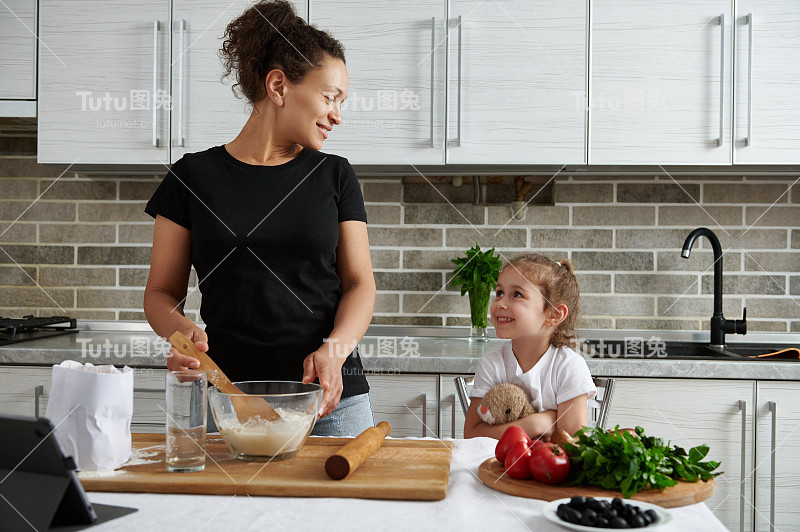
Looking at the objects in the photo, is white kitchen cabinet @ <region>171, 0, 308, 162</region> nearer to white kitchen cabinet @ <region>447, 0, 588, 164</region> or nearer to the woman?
white kitchen cabinet @ <region>447, 0, 588, 164</region>

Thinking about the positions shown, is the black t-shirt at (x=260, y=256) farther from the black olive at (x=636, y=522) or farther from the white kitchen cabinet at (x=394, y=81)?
the white kitchen cabinet at (x=394, y=81)

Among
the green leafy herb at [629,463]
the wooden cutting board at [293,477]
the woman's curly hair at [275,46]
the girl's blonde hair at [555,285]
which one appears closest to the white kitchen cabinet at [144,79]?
the woman's curly hair at [275,46]

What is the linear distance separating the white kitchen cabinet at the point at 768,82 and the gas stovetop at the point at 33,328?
231cm

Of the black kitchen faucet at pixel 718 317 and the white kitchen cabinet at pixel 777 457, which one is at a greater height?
the black kitchen faucet at pixel 718 317

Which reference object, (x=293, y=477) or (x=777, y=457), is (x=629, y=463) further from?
(x=777, y=457)

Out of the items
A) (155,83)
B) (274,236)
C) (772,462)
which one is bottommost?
(772,462)

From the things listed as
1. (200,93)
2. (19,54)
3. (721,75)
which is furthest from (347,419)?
(19,54)

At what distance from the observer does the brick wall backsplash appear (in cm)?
254

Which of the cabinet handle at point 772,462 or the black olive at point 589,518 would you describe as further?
the cabinet handle at point 772,462

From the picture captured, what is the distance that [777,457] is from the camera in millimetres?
1952

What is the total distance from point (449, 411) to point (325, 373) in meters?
0.93

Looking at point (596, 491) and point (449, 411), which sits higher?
point (596, 491)

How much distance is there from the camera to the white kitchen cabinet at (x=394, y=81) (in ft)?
7.47

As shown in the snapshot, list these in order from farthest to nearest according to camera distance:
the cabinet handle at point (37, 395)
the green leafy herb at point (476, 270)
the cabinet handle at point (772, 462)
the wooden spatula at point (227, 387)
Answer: the green leafy herb at point (476, 270), the cabinet handle at point (37, 395), the cabinet handle at point (772, 462), the wooden spatula at point (227, 387)
